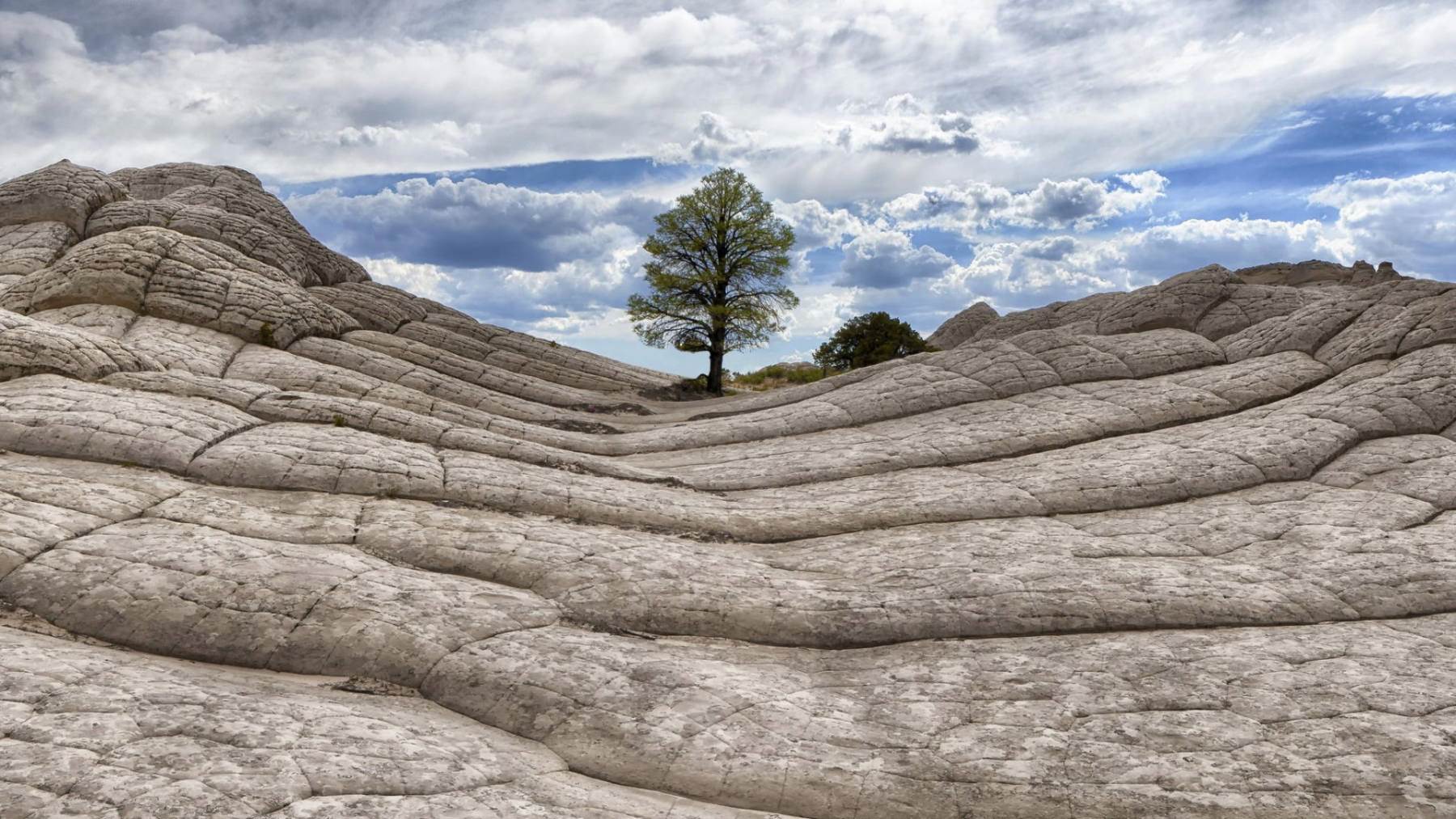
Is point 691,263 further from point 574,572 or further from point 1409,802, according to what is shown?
point 1409,802

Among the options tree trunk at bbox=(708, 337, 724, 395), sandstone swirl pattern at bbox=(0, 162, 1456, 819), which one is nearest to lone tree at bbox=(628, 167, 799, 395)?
tree trunk at bbox=(708, 337, 724, 395)

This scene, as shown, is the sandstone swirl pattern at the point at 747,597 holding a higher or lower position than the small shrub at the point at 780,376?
lower

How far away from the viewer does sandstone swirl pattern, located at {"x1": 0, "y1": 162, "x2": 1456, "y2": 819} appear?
10414mm

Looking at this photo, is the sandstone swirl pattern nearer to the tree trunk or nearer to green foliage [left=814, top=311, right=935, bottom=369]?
the tree trunk

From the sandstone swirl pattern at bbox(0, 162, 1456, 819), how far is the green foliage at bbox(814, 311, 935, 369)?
1646 inches

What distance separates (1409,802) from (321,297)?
4478 centimetres

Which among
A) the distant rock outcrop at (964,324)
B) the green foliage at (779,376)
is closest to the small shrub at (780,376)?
the green foliage at (779,376)

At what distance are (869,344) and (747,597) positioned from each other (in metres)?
59.9

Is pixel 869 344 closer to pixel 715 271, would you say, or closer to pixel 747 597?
pixel 715 271

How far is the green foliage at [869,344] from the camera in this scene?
71875 mm

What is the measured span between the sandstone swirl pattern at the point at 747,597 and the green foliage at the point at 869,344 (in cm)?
4180

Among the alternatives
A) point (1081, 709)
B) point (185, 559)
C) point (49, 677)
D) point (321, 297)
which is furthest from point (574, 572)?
point (321, 297)

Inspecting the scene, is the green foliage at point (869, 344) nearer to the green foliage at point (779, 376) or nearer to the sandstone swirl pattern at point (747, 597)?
the green foliage at point (779, 376)

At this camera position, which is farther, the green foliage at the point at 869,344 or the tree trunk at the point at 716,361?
the green foliage at the point at 869,344
